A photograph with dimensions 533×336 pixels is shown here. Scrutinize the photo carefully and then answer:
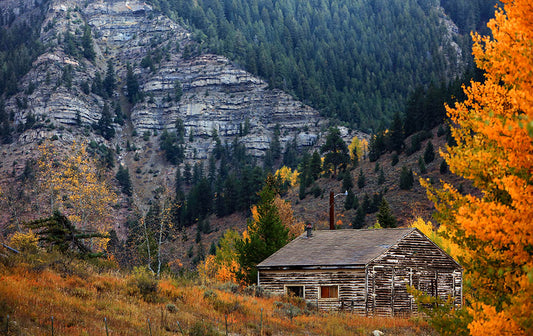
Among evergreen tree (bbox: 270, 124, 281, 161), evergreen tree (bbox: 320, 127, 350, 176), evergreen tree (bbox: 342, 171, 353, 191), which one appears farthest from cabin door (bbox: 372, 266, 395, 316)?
evergreen tree (bbox: 270, 124, 281, 161)

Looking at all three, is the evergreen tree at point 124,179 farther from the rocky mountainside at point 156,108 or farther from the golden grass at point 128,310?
the golden grass at point 128,310

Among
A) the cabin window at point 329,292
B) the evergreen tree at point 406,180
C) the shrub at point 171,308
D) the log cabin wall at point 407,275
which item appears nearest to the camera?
the shrub at point 171,308

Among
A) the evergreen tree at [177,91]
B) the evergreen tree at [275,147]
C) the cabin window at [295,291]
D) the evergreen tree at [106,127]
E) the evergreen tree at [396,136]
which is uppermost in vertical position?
the evergreen tree at [177,91]

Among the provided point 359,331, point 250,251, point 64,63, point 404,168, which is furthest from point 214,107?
point 359,331

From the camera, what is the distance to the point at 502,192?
9359 mm

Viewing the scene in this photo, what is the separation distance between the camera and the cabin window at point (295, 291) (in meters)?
30.1

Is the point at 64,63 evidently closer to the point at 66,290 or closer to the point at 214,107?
the point at 214,107

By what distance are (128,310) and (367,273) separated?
54.3 ft

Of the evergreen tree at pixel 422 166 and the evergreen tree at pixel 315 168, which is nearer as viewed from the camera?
the evergreen tree at pixel 422 166

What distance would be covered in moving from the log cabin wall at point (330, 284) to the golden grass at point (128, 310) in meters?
4.08

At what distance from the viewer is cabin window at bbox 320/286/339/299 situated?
29.7 meters

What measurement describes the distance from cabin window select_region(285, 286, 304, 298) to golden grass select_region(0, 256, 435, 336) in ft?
15.9

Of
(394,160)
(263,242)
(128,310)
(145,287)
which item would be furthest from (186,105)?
(128,310)

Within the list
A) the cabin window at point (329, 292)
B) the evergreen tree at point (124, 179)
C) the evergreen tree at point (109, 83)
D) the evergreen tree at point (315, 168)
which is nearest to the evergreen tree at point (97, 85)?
the evergreen tree at point (109, 83)
